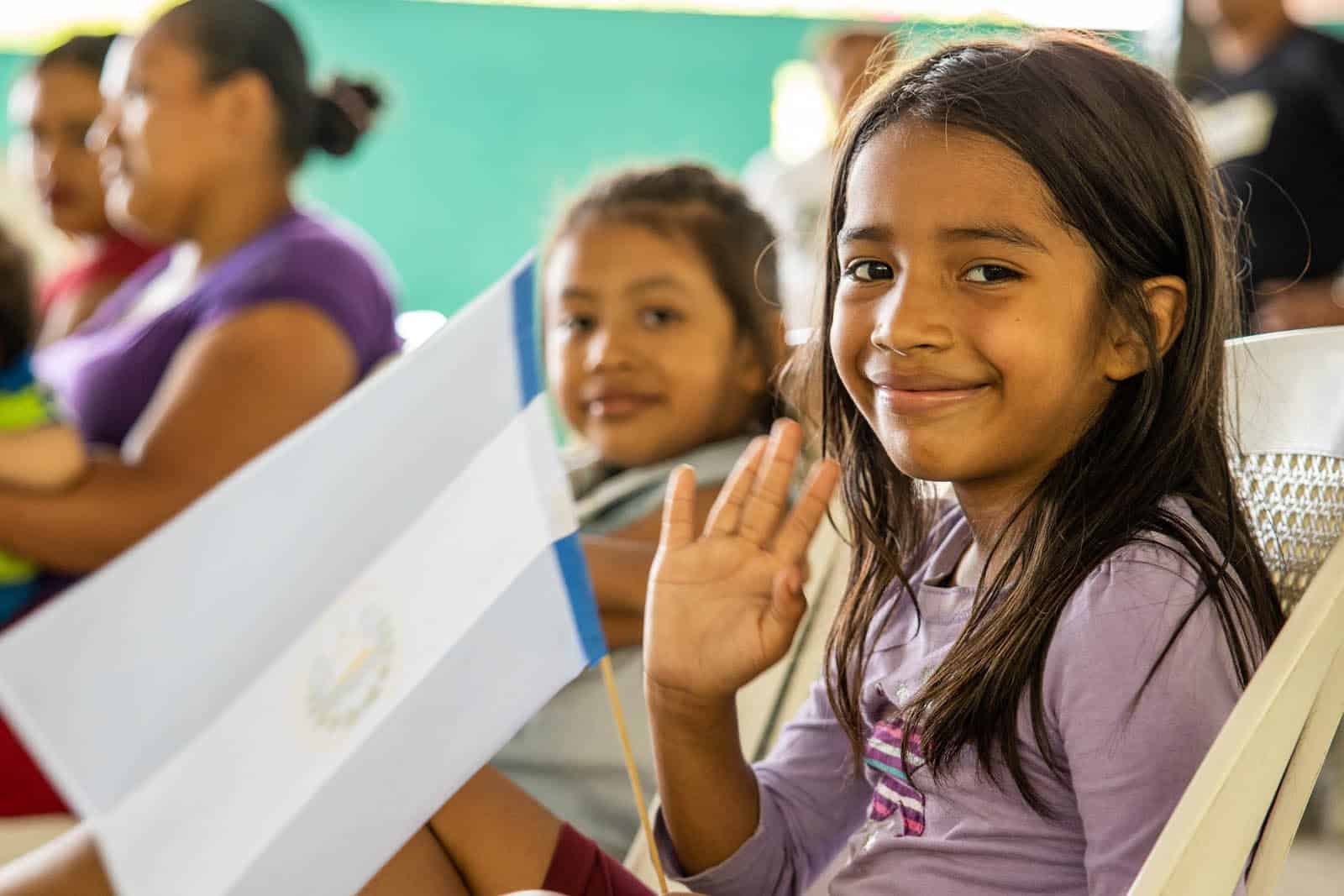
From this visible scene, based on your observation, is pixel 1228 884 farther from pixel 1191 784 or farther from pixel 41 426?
pixel 41 426

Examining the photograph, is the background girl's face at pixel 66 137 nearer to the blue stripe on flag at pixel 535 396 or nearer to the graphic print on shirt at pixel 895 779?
the blue stripe on flag at pixel 535 396

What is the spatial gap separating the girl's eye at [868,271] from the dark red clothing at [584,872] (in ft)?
1.46

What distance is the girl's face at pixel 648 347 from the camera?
5.42 feet

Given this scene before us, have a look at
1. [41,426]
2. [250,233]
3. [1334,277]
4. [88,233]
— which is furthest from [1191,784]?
[88,233]

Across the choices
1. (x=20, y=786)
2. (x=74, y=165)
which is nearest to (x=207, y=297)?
(x=20, y=786)

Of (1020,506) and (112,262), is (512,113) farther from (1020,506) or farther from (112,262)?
(1020,506)

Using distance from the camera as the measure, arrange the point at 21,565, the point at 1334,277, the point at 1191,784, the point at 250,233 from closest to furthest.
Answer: the point at 1191,784 → the point at 21,565 → the point at 250,233 → the point at 1334,277

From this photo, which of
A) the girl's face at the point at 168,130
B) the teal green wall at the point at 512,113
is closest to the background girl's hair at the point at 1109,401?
the girl's face at the point at 168,130

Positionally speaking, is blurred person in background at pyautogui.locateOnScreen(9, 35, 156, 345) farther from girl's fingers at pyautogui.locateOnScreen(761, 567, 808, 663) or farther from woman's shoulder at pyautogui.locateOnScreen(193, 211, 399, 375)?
girl's fingers at pyautogui.locateOnScreen(761, 567, 808, 663)

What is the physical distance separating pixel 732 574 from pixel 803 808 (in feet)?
0.69

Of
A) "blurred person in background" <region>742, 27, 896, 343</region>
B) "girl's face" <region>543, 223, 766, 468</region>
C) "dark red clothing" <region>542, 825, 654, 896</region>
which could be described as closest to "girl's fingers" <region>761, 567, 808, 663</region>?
"dark red clothing" <region>542, 825, 654, 896</region>

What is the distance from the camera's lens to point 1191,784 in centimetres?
71

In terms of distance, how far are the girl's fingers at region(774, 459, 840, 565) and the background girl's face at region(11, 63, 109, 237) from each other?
2036 mm

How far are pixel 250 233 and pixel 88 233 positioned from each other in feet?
2.89
